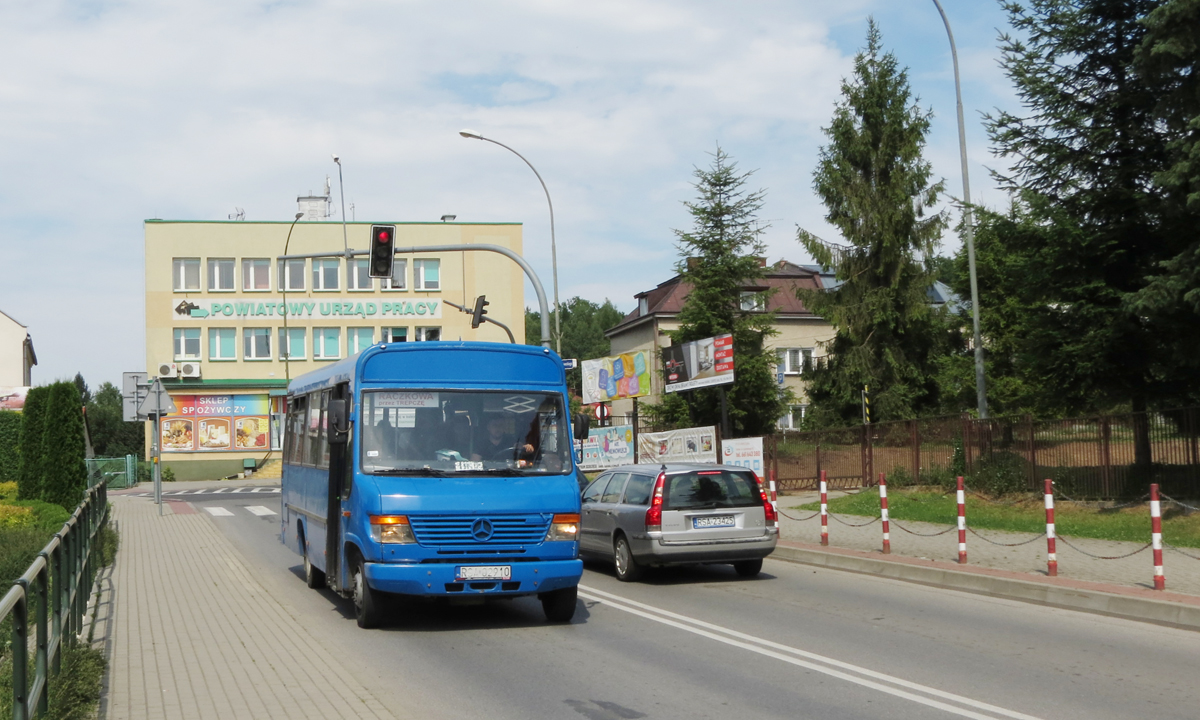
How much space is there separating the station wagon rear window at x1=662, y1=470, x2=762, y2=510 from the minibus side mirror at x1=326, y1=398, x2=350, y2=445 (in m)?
4.92

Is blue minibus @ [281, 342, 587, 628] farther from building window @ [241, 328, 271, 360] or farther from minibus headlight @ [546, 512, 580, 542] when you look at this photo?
building window @ [241, 328, 271, 360]

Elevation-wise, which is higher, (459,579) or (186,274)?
(186,274)

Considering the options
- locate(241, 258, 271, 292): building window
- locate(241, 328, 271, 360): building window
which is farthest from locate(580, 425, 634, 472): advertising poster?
locate(241, 258, 271, 292): building window

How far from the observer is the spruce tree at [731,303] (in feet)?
152

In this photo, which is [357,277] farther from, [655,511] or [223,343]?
[655,511]

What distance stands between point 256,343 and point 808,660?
58939 millimetres

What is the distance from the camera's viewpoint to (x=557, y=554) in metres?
10.9

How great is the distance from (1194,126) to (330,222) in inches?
2090

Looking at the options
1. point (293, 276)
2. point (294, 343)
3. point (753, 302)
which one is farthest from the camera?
point (293, 276)

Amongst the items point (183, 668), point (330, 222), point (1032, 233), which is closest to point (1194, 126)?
point (1032, 233)

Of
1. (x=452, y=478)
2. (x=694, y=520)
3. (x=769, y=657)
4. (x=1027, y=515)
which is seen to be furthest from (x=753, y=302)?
(x=769, y=657)

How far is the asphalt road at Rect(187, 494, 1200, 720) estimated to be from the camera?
752 centimetres

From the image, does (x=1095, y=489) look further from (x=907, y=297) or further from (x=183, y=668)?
(x=907, y=297)

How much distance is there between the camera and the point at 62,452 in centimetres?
2456
